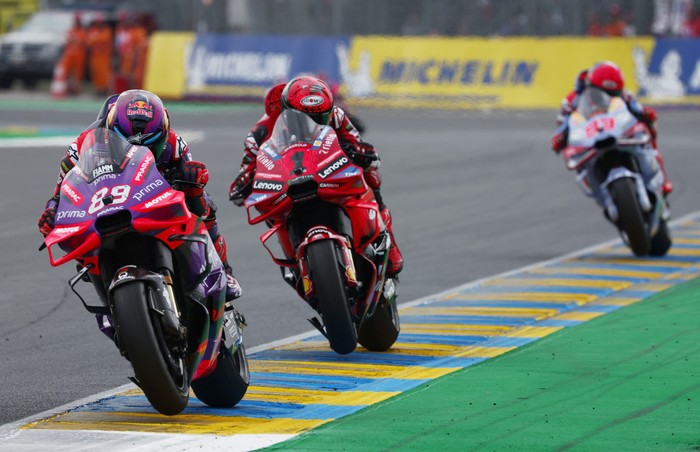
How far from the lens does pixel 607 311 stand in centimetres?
1119

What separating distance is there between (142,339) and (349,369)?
7.70ft

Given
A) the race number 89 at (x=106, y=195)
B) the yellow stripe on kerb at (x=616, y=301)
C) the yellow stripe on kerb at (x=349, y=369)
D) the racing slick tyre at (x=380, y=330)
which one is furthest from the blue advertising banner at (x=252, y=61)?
the race number 89 at (x=106, y=195)

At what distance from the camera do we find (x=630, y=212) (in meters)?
13.9

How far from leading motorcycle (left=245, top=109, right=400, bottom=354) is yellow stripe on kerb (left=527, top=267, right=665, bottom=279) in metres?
4.20

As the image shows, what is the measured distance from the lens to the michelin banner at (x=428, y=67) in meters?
29.9

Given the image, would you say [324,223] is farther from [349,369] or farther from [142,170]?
[142,170]

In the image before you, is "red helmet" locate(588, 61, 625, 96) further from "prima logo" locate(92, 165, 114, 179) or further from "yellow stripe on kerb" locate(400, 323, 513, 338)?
"prima logo" locate(92, 165, 114, 179)

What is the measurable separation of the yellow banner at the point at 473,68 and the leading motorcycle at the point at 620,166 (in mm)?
15587

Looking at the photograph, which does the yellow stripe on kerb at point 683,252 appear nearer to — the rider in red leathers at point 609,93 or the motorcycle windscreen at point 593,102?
the rider in red leathers at point 609,93

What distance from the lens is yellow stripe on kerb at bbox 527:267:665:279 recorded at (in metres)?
13.2

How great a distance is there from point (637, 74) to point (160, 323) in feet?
78.3

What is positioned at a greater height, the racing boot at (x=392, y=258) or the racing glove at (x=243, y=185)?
the racing glove at (x=243, y=185)

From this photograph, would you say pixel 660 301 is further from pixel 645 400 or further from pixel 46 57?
pixel 46 57

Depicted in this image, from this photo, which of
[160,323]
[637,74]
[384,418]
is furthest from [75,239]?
[637,74]
